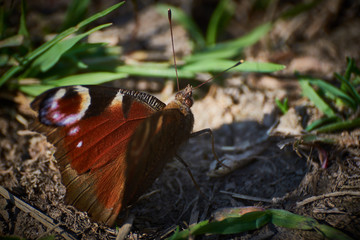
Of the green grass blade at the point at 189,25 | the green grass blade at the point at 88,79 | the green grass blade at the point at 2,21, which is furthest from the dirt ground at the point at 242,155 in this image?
the green grass blade at the point at 2,21

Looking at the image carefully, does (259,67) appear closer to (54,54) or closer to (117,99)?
(117,99)

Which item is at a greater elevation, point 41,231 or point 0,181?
point 0,181

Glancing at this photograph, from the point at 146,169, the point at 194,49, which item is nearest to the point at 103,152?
the point at 146,169

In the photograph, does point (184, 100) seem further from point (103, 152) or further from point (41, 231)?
point (41, 231)

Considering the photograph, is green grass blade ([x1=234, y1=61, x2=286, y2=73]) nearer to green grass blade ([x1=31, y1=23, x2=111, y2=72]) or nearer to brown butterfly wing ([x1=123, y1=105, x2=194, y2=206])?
brown butterfly wing ([x1=123, y1=105, x2=194, y2=206])

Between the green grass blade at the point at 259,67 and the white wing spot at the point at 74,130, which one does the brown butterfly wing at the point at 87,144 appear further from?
the green grass blade at the point at 259,67

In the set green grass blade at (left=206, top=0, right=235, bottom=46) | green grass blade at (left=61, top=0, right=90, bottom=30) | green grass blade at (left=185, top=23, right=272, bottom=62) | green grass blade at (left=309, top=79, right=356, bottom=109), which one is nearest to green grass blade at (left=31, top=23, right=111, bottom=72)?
green grass blade at (left=61, top=0, right=90, bottom=30)
